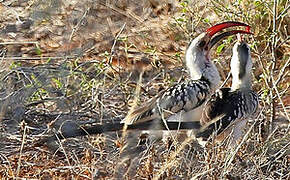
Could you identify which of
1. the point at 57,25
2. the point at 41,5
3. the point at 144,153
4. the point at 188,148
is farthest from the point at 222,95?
the point at 57,25

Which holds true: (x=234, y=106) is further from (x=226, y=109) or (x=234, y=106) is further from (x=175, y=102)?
(x=175, y=102)

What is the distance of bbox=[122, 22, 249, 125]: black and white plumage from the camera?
179 inches

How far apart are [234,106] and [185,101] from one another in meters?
0.29

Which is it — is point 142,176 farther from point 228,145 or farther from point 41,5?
point 41,5

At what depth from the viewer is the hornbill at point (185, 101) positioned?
4410 millimetres

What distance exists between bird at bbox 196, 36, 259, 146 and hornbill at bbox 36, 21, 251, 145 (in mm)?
88

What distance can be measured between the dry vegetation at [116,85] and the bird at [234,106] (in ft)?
0.31

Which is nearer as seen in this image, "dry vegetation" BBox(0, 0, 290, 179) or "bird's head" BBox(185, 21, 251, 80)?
"dry vegetation" BBox(0, 0, 290, 179)

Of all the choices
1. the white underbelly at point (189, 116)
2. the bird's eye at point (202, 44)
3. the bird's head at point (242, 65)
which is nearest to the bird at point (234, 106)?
the bird's head at point (242, 65)

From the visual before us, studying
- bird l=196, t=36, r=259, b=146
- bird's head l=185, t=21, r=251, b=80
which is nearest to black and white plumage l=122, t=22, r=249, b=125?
bird's head l=185, t=21, r=251, b=80

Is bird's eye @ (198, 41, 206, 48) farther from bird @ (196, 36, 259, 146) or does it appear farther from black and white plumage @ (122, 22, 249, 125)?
bird @ (196, 36, 259, 146)

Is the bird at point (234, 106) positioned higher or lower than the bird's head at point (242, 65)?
lower

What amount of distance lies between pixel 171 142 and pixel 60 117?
1.00m

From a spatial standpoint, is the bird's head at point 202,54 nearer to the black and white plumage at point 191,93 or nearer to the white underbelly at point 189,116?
the black and white plumage at point 191,93
